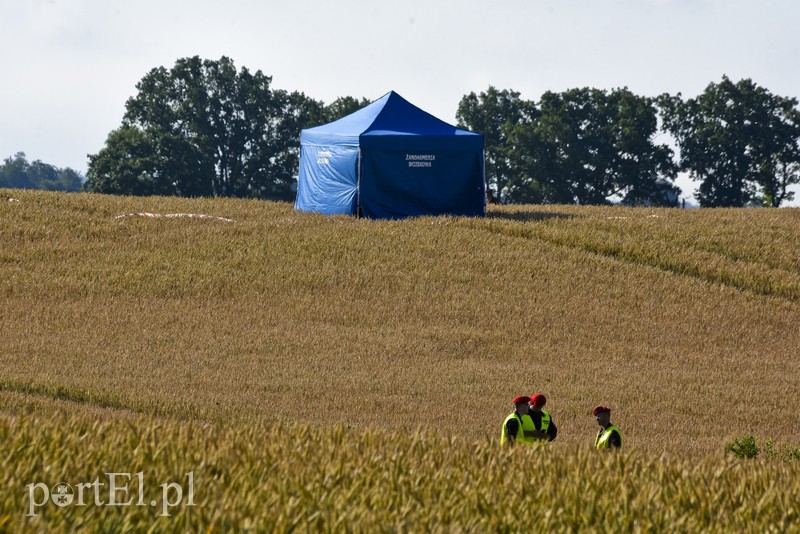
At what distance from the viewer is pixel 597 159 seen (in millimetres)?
77500

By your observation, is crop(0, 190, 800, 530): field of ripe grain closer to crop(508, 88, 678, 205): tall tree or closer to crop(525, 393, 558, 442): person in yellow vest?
crop(525, 393, 558, 442): person in yellow vest

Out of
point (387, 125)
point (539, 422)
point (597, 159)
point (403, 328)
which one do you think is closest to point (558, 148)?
point (597, 159)

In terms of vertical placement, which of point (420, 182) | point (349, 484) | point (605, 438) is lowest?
point (605, 438)

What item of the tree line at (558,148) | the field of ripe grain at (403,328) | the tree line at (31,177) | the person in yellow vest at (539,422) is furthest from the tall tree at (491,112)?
the tree line at (31,177)

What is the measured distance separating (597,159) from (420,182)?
4222 centimetres

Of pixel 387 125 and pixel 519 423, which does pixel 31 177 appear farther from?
pixel 519 423

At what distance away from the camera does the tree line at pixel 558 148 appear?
255ft

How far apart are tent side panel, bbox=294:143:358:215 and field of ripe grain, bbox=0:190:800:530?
1356 millimetres

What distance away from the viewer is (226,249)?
3250cm

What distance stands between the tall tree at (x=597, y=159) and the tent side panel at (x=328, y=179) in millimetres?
40069

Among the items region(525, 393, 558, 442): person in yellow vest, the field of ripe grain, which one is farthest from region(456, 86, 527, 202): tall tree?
region(525, 393, 558, 442): person in yellow vest

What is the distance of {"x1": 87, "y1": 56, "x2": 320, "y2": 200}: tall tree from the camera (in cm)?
7731
